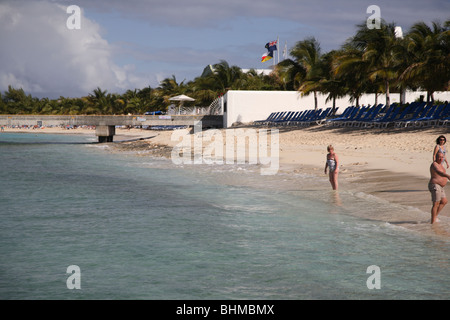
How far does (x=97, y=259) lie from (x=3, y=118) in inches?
1803

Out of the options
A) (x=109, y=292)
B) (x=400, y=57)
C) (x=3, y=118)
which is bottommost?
(x=109, y=292)

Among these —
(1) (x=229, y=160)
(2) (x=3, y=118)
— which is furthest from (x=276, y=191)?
(2) (x=3, y=118)

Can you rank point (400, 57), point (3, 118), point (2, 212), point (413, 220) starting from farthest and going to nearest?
1. point (3, 118)
2. point (400, 57)
3. point (2, 212)
4. point (413, 220)

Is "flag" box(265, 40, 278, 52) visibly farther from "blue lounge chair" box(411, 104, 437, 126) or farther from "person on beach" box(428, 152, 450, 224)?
"person on beach" box(428, 152, 450, 224)

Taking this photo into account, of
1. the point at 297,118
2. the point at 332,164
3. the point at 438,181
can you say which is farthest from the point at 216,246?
the point at 297,118

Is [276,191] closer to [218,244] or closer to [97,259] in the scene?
[218,244]

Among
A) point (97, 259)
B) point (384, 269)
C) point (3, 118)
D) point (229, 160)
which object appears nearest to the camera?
point (384, 269)

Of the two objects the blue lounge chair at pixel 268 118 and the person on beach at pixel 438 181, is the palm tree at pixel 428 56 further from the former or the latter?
the person on beach at pixel 438 181

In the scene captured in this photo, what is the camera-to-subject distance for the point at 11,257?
8508 millimetres

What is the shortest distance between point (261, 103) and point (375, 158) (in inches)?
994

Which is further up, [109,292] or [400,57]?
[400,57]

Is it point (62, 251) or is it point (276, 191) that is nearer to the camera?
point (62, 251)

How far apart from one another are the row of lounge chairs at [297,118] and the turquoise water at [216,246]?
68.4 feet

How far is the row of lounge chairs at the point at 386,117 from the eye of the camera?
2489cm
